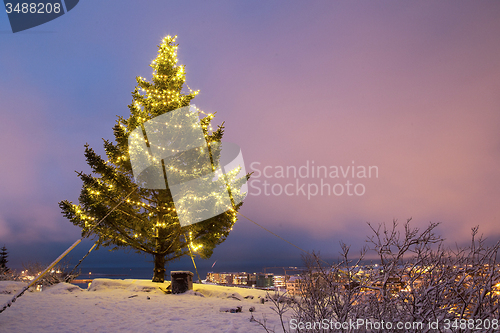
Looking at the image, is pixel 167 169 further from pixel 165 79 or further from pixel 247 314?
pixel 247 314

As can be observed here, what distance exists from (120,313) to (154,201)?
5590 mm

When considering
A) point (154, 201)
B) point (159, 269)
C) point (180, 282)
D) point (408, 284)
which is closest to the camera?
point (408, 284)

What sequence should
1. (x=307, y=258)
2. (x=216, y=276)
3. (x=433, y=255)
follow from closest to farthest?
(x=433, y=255)
(x=307, y=258)
(x=216, y=276)

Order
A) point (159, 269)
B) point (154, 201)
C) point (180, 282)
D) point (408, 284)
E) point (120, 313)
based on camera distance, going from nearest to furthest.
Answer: point (408, 284)
point (120, 313)
point (180, 282)
point (159, 269)
point (154, 201)

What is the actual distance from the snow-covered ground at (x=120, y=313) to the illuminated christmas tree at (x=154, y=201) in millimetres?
2110

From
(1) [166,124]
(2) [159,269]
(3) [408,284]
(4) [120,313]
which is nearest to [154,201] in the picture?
(2) [159,269]

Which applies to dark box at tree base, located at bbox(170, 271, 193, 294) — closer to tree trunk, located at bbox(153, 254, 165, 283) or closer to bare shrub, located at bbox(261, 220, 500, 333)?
tree trunk, located at bbox(153, 254, 165, 283)

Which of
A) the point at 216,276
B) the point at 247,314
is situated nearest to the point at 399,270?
the point at 247,314

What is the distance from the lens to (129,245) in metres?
10.5

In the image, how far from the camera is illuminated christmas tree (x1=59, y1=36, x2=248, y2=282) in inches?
396

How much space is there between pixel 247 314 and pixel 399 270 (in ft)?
14.4

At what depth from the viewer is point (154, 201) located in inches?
435

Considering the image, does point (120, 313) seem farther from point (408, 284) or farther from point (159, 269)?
point (408, 284)

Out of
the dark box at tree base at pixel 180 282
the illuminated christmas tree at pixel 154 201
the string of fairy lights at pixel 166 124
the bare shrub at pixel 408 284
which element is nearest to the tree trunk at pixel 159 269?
the illuminated christmas tree at pixel 154 201
